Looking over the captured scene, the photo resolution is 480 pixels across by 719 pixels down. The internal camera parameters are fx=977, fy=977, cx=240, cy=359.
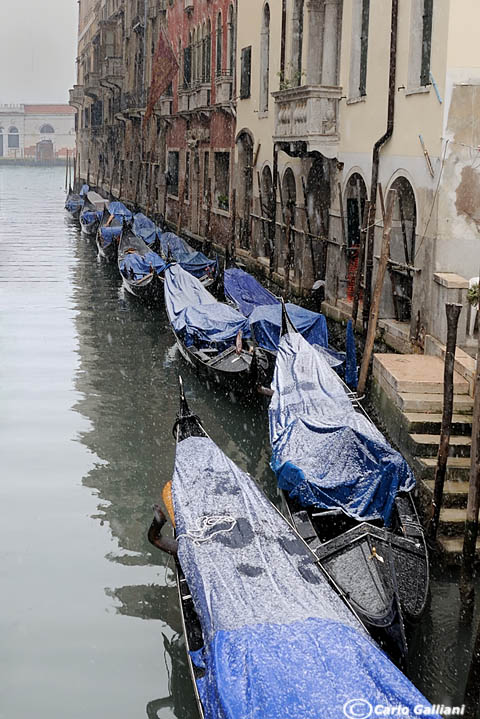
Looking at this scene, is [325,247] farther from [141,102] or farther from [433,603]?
[141,102]

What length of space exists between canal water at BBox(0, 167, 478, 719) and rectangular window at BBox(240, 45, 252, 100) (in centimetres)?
501

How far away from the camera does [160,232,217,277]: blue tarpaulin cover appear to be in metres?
18.1

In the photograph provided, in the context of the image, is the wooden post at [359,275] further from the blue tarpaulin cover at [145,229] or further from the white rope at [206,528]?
the blue tarpaulin cover at [145,229]

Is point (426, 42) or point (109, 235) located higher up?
point (426, 42)

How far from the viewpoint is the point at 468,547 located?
6023mm

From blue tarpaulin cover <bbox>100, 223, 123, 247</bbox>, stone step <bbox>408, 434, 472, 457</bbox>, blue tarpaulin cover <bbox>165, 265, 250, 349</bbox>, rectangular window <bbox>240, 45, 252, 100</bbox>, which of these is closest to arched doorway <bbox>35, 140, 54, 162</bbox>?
blue tarpaulin cover <bbox>100, 223, 123, 247</bbox>

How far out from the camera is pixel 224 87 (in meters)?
19.6

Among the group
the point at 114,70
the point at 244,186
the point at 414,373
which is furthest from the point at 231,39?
the point at 114,70

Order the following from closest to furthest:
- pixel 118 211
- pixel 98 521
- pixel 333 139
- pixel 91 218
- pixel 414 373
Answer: pixel 98 521, pixel 414 373, pixel 333 139, pixel 118 211, pixel 91 218

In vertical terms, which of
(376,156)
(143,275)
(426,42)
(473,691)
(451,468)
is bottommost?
(473,691)

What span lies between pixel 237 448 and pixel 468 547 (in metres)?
4.02

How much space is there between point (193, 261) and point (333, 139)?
18.6ft

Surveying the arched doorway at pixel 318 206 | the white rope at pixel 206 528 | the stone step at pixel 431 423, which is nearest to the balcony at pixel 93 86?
the arched doorway at pixel 318 206

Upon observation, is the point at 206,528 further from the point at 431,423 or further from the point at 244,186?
the point at 244,186
